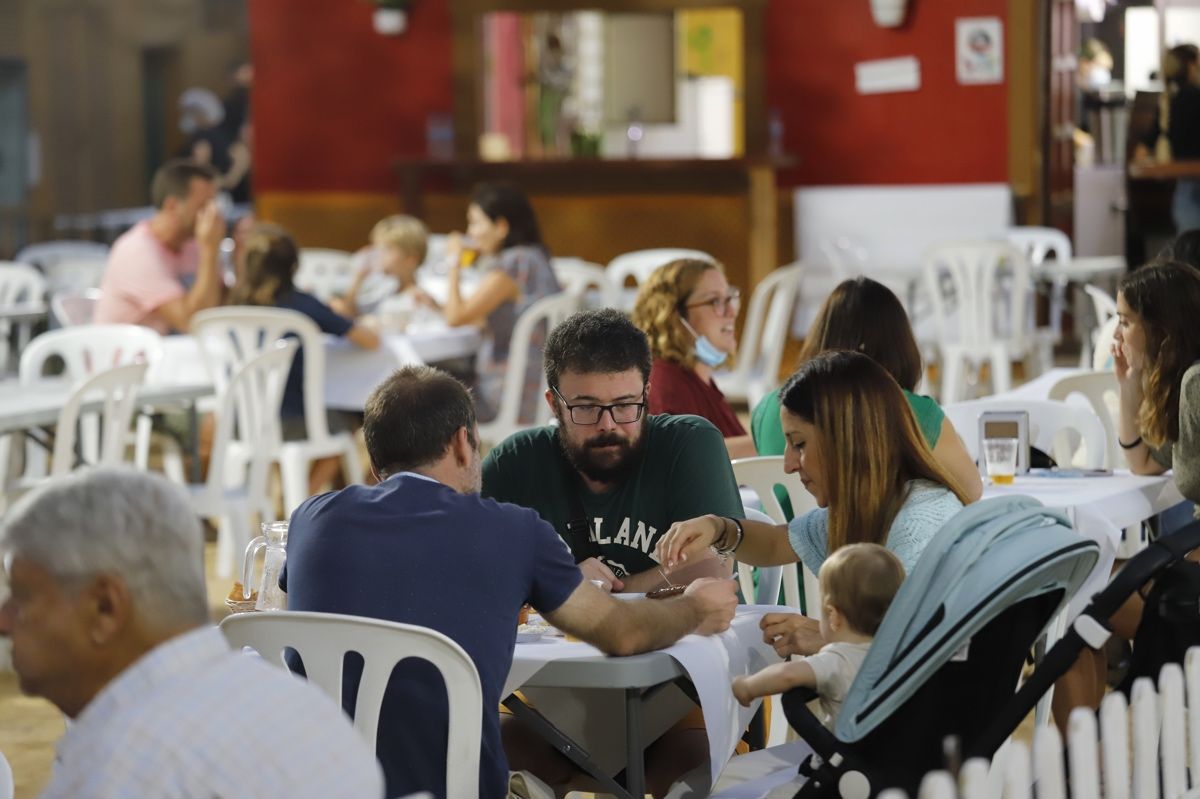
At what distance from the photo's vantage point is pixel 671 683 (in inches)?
120

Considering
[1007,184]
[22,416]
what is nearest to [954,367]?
[1007,184]

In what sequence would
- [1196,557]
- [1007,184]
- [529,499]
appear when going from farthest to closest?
[1007,184]
[1196,557]
[529,499]

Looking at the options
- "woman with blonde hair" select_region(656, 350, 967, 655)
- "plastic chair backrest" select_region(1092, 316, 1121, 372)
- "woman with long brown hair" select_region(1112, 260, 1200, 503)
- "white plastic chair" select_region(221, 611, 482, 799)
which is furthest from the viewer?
"plastic chair backrest" select_region(1092, 316, 1121, 372)

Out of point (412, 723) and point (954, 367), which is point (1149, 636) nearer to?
point (412, 723)

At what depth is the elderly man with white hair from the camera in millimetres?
1651

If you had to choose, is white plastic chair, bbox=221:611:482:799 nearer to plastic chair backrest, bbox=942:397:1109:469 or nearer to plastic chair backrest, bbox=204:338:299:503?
plastic chair backrest, bbox=942:397:1109:469

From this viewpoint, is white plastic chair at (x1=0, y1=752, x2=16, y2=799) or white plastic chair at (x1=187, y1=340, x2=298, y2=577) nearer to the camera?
white plastic chair at (x1=0, y1=752, x2=16, y2=799)

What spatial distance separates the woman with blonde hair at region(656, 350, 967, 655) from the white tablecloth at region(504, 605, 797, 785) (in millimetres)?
69

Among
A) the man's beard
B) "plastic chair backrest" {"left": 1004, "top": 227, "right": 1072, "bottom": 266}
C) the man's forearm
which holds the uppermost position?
"plastic chair backrest" {"left": 1004, "top": 227, "right": 1072, "bottom": 266}

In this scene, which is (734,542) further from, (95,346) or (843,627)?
(95,346)

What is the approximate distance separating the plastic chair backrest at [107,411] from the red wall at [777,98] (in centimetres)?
616

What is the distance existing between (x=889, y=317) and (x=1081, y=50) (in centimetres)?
998

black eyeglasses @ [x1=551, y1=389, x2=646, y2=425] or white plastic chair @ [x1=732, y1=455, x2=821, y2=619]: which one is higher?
black eyeglasses @ [x1=551, y1=389, x2=646, y2=425]

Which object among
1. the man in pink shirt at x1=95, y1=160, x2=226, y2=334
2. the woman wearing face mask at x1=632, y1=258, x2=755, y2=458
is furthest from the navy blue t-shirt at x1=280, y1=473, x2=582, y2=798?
the man in pink shirt at x1=95, y1=160, x2=226, y2=334
